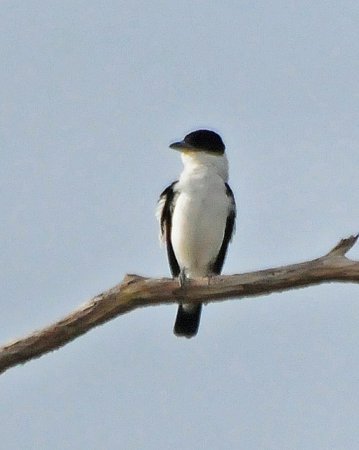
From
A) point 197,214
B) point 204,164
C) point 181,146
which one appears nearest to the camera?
point 197,214

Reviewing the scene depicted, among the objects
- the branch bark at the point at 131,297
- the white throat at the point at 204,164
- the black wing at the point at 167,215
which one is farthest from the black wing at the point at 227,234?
the branch bark at the point at 131,297

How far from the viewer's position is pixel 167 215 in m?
11.1

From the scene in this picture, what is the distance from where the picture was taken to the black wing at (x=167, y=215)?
36.2 ft

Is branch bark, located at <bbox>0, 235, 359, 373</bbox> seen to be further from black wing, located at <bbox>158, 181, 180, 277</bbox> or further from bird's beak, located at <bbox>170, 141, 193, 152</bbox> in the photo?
bird's beak, located at <bbox>170, 141, 193, 152</bbox>

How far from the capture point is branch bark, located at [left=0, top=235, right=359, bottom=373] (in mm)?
8070

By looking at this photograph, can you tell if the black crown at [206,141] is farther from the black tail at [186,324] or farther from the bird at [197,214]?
the black tail at [186,324]

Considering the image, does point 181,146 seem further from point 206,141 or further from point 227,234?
point 227,234

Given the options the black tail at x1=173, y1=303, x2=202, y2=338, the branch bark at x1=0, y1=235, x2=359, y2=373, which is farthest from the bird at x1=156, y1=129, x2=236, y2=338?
the branch bark at x1=0, y1=235, x2=359, y2=373

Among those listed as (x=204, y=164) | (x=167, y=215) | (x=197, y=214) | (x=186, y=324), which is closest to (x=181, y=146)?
(x=204, y=164)

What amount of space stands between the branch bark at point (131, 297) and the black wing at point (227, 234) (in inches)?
102

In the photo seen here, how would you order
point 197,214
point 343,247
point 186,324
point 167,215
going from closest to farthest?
point 343,247 → point 197,214 → point 167,215 → point 186,324

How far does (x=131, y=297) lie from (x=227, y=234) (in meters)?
3.01

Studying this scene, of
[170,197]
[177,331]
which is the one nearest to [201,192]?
[170,197]

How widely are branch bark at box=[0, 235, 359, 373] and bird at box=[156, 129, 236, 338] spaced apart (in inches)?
90.4
